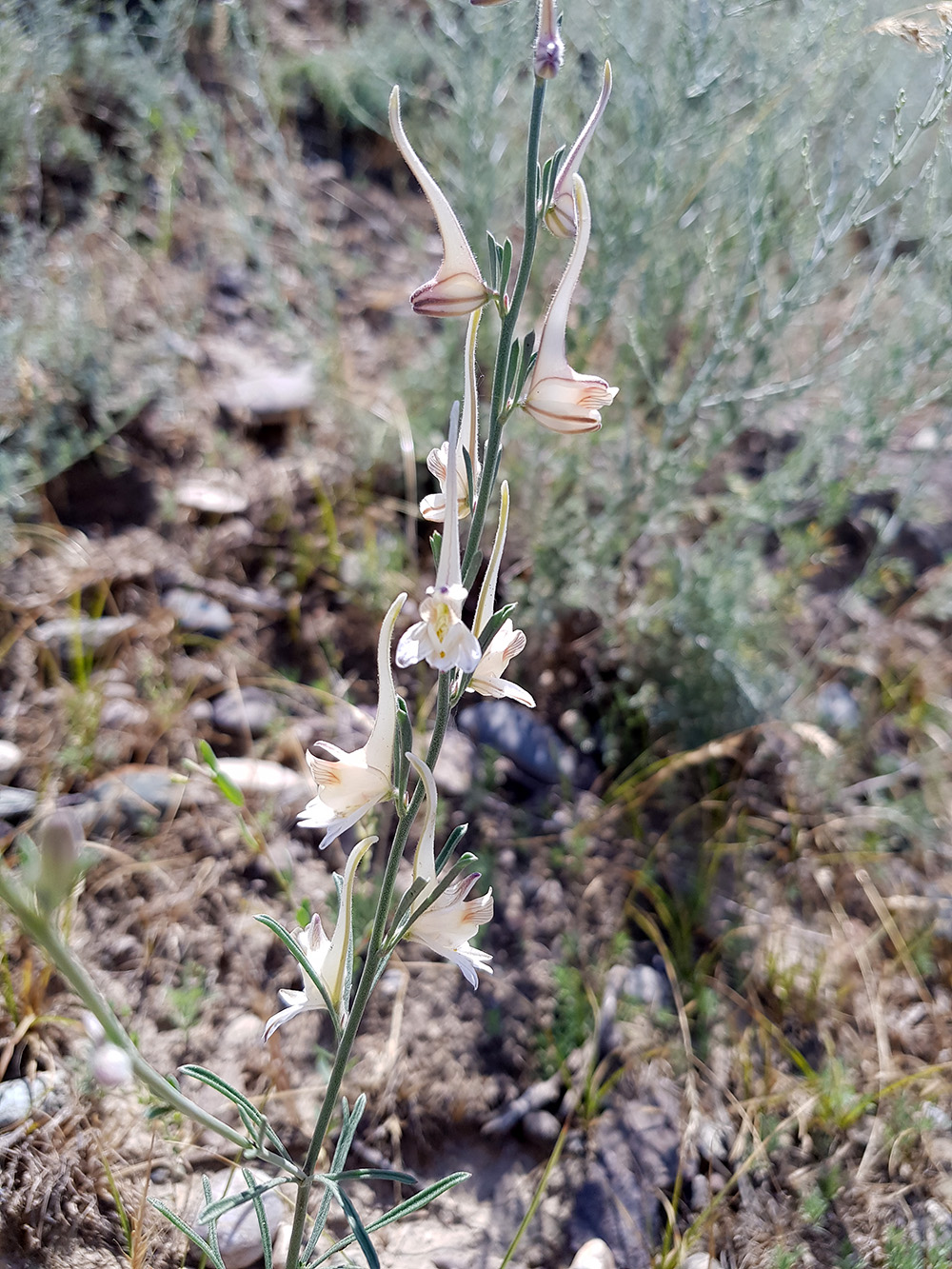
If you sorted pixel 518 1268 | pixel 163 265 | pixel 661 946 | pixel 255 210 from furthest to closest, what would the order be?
pixel 255 210 → pixel 163 265 → pixel 661 946 → pixel 518 1268

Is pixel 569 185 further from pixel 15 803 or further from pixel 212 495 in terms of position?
pixel 212 495

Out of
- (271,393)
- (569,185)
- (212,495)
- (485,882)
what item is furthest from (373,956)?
(271,393)

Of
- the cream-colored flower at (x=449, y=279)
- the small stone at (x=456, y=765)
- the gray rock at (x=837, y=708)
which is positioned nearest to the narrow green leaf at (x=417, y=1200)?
the cream-colored flower at (x=449, y=279)

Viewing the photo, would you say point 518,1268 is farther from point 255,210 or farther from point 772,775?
point 255,210

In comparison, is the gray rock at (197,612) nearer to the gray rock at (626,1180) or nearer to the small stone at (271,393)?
the small stone at (271,393)

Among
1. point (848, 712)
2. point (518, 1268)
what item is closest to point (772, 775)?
point (848, 712)

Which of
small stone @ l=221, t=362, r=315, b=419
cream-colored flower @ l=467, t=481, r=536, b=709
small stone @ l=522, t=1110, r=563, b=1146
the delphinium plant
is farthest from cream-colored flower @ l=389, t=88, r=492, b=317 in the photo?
small stone @ l=221, t=362, r=315, b=419

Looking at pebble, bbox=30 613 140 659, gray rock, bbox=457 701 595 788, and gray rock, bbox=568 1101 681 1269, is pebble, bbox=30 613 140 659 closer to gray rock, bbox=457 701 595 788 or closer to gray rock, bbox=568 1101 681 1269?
gray rock, bbox=457 701 595 788
